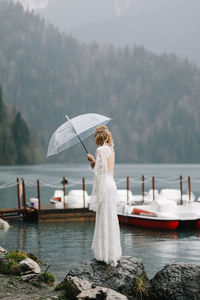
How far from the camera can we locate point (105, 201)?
8.37 meters

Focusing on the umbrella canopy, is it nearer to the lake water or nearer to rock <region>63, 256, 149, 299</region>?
rock <region>63, 256, 149, 299</region>

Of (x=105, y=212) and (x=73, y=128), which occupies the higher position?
(x=73, y=128)

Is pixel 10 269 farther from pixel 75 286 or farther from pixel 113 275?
pixel 113 275

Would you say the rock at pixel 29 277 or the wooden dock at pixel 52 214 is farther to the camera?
the wooden dock at pixel 52 214

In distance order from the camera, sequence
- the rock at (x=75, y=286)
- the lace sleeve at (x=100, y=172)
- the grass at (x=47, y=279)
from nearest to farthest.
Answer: the rock at (x=75, y=286) < the lace sleeve at (x=100, y=172) < the grass at (x=47, y=279)

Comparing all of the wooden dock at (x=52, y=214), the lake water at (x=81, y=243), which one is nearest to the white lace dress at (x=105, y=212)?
the lake water at (x=81, y=243)

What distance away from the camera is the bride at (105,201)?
27.3ft

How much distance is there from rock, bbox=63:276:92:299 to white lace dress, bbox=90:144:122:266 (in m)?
0.66

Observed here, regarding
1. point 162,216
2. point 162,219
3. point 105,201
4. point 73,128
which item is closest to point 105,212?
point 105,201

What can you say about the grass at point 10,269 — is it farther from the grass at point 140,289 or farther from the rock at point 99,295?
the grass at point 140,289

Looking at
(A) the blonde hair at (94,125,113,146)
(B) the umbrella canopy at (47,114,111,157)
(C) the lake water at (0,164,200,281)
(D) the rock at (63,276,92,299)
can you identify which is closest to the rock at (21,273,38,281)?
(D) the rock at (63,276,92,299)

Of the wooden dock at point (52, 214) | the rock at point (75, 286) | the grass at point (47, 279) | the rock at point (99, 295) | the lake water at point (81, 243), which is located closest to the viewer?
the rock at point (99, 295)

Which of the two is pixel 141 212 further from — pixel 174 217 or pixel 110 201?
pixel 110 201

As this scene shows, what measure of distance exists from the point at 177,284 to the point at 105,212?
2001 millimetres
